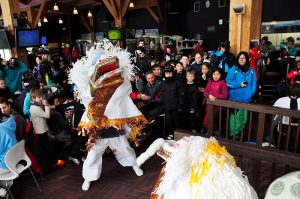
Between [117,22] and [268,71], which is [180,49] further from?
[268,71]

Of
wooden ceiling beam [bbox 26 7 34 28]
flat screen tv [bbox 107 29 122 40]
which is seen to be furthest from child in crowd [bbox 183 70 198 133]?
wooden ceiling beam [bbox 26 7 34 28]

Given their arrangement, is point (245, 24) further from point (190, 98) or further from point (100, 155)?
point (100, 155)

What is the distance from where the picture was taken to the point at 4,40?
6012 millimetres

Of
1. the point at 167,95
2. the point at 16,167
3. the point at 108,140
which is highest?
the point at 167,95

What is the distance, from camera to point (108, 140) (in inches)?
128

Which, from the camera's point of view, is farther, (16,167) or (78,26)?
(78,26)

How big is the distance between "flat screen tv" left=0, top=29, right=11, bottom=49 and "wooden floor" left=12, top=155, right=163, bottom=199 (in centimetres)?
357

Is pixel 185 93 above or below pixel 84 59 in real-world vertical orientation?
below

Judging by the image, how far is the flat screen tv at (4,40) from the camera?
593 centimetres

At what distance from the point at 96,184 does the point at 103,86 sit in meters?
1.31

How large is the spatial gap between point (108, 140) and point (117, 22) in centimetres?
910

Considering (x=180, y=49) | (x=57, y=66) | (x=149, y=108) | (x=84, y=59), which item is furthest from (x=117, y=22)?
(x=84, y=59)

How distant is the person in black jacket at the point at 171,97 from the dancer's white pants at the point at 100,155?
1.15 meters

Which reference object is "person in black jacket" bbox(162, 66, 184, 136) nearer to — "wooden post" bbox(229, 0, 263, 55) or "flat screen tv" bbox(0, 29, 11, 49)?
"wooden post" bbox(229, 0, 263, 55)
